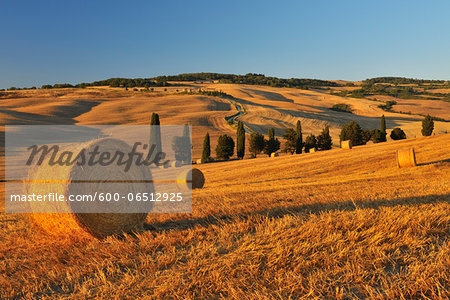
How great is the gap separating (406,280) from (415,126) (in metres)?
104

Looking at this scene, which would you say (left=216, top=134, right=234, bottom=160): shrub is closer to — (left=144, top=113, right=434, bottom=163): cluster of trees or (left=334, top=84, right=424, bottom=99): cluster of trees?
(left=144, top=113, right=434, bottom=163): cluster of trees

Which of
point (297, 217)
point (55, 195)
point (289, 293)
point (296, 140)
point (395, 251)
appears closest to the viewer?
point (289, 293)

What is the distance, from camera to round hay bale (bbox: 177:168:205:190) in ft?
71.6

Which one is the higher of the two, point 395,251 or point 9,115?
point 9,115

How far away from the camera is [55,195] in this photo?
6.62 meters

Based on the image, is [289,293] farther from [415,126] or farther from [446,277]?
[415,126]

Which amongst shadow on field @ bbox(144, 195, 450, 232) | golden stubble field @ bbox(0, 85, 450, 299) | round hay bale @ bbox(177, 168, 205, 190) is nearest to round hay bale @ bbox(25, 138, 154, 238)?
golden stubble field @ bbox(0, 85, 450, 299)

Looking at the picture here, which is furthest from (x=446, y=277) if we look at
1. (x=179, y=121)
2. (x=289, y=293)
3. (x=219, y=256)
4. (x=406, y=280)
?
(x=179, y=121)

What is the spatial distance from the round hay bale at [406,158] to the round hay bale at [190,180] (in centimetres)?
1362

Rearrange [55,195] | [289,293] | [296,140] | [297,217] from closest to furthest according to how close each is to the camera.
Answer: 1. [289,293]
2. [297,217]
3. [55,195]
4. [296,140]

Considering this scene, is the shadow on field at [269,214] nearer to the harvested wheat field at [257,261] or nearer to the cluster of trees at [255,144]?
the harvested wheat field at [257,261]

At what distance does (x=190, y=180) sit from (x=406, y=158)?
47.7 ft

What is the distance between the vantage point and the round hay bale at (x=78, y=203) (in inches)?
261

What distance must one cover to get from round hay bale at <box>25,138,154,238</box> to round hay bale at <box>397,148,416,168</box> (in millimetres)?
19592
